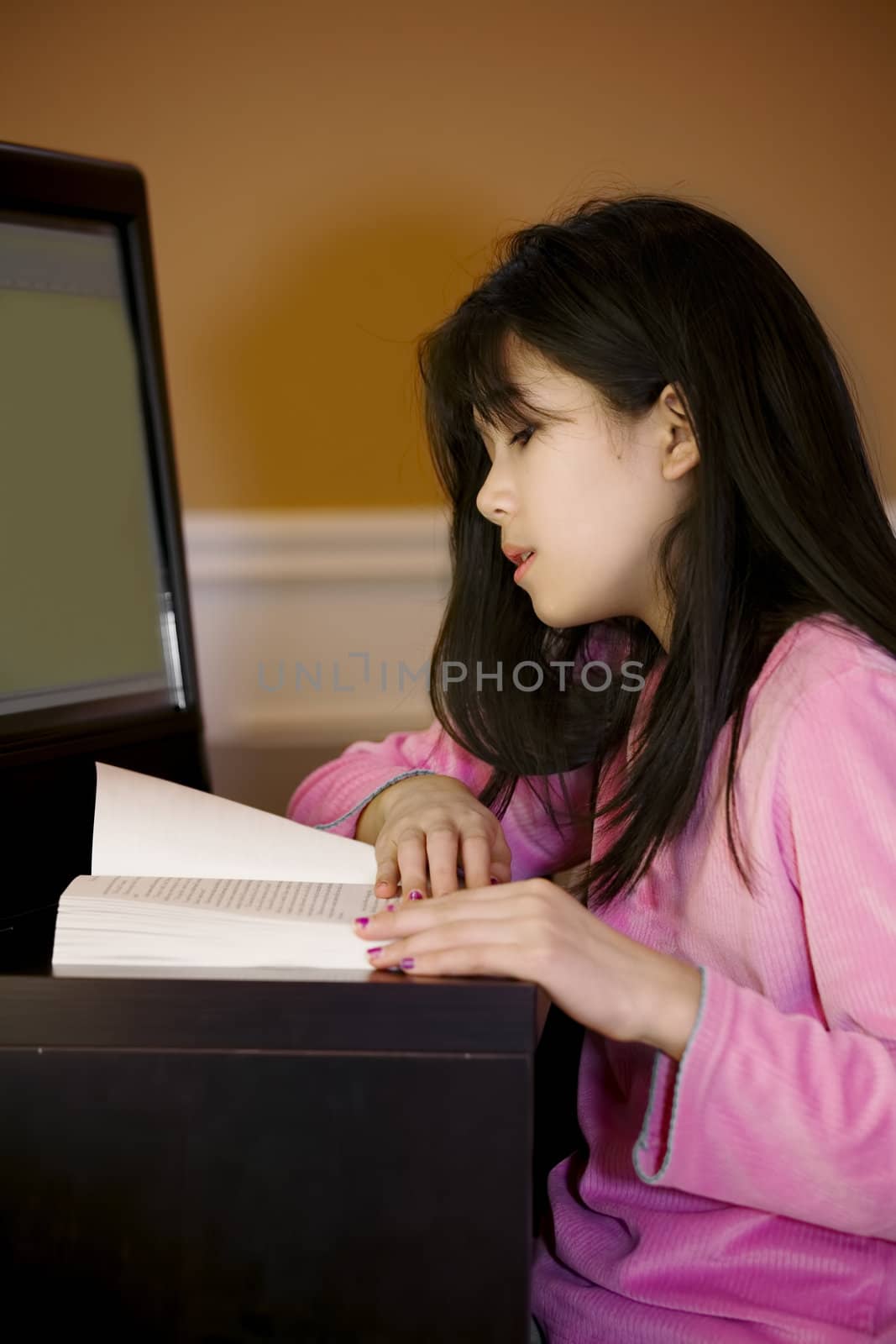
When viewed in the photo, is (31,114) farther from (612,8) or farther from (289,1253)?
(289,1253)

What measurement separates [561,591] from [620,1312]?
1.54 ft

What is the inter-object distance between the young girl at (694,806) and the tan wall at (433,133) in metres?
0.48

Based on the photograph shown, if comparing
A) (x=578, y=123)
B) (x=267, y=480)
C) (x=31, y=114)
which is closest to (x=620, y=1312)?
(x=267, y=480)

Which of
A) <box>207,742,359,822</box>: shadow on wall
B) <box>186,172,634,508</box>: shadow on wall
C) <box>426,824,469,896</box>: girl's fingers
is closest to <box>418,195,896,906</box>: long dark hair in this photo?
<box>426,824,469,896</box>: girl's fingers

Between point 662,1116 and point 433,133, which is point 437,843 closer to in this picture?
point 662,1116

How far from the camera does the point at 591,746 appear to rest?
1104 mm

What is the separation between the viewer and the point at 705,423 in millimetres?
837

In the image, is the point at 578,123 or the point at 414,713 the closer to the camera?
the point at 578,123

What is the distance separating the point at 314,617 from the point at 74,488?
56cm

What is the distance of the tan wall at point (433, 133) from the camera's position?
1.42 metres

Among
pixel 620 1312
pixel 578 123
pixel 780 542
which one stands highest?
pixel 578 123

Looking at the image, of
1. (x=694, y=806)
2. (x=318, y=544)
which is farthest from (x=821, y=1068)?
(x=318, y=544)

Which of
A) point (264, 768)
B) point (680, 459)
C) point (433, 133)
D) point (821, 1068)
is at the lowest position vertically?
point (264, 768)

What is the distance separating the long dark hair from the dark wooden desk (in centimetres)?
27
